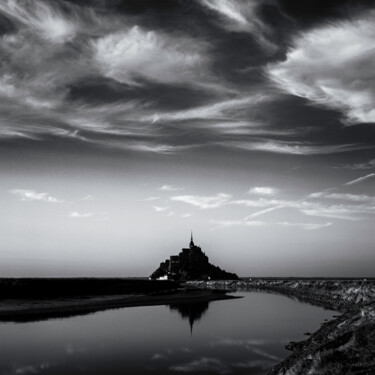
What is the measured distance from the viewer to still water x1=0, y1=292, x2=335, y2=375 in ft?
60.0

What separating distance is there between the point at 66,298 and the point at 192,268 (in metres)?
121

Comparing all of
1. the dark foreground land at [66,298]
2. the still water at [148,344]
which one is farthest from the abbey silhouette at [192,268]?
the still water at [148,344]

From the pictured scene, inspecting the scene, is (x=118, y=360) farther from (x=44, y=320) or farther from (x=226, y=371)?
(x=44, y=320)

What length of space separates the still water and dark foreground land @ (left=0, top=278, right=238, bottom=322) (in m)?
6.05

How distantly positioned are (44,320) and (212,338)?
1485cm

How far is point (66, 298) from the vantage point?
5766 cm

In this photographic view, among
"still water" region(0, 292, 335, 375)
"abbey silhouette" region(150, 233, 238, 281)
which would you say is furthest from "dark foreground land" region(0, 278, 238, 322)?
"abbey silhouette" region(150, 233, 238, 281)

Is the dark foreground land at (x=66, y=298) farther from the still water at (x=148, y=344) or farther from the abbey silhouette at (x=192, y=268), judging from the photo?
the abbey silhouette at (x=192, y=268)

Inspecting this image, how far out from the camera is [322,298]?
5916cm

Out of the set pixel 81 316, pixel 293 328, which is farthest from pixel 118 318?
pixel 293 328

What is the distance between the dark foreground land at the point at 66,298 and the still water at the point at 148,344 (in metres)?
6.05

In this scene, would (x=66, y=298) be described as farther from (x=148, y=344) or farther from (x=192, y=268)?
(x=192, y=268)

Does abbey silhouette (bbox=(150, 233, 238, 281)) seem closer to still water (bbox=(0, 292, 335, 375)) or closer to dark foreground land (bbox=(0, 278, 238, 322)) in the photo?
dark foreground land (bbox=(0, 278, 238, 322))

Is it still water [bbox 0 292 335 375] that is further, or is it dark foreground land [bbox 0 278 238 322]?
dark foreground land [bbox 0 278 238 322]
